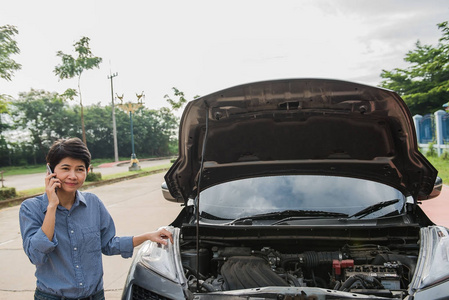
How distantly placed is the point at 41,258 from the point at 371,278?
1.84m

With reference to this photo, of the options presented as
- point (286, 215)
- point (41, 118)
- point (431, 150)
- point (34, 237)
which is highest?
point (41, 118)

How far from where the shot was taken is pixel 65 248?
2061 mm

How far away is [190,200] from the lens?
3713mm

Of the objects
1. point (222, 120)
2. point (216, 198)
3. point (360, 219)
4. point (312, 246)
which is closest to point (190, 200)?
point (216, 198)

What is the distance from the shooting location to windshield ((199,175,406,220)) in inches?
130

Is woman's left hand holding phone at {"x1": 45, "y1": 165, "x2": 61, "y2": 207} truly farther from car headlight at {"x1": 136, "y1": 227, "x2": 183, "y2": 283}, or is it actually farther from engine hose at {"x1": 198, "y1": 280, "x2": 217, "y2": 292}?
engine hose at {"x1": 198, "y1": 280, "x2": 217, "y2": 292}

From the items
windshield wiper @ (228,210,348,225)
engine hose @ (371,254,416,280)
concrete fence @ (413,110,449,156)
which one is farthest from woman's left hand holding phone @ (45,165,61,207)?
concrete fence @ (413,110,449,156)

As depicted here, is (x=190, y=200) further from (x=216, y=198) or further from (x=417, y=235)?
(x=417, y=235)

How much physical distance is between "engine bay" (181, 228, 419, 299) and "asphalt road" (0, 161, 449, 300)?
1.75 metres

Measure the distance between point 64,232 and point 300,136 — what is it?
2.03 meters

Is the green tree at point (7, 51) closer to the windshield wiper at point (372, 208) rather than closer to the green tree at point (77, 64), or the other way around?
the green tree at point (77, 64)

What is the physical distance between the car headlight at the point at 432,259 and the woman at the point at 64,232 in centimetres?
171

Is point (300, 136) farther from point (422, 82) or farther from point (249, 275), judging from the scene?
point (422, 82)

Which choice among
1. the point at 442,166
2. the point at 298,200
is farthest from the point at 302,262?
the point at 442,166
